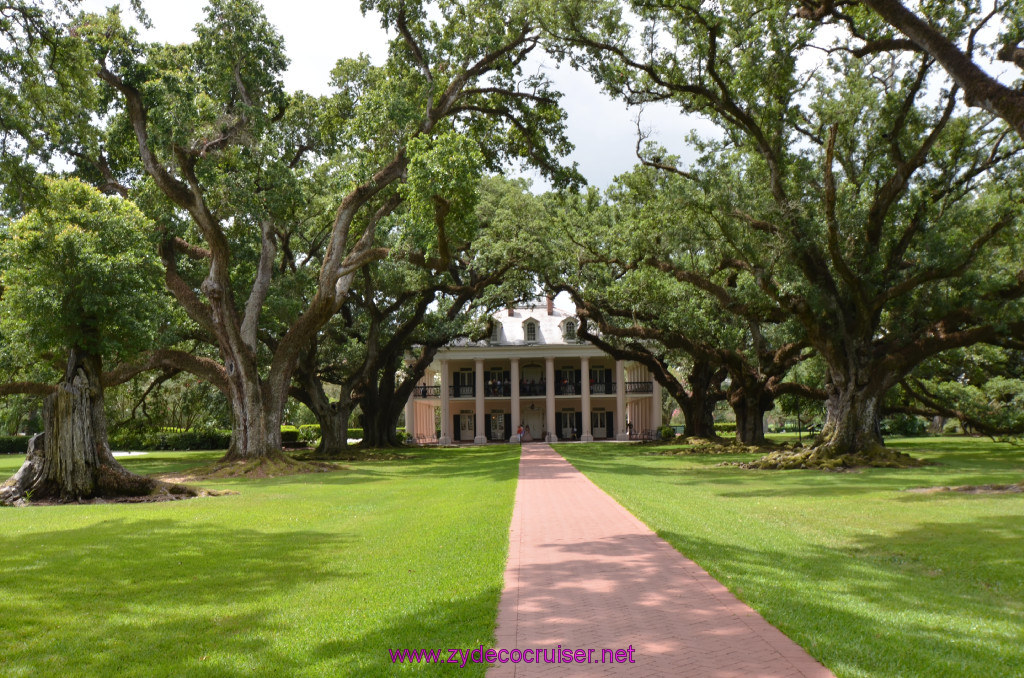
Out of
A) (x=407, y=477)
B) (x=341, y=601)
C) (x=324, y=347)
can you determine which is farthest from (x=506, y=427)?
(x=341, y=601)

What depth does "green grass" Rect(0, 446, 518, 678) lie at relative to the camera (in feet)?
16.5

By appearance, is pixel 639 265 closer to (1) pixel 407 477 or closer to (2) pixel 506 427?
(1) pixel 407 477

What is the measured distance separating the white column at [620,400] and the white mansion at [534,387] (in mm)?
63

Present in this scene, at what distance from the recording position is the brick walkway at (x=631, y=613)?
180 inches

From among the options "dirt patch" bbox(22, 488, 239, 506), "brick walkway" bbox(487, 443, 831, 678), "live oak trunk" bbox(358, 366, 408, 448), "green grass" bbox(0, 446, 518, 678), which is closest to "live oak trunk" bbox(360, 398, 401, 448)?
"live oak trunk" bbox(358, 366, 408, 448)

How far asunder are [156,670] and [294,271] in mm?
27029

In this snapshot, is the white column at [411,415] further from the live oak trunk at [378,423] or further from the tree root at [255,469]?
the tree root at [255,469]

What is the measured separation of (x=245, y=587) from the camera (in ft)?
23.5

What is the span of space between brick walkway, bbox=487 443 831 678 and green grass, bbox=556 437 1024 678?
0.87 feet

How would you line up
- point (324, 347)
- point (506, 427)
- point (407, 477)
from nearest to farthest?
point (407, 477), point (324, 347), point (506, 427)

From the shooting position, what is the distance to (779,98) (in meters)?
19.5

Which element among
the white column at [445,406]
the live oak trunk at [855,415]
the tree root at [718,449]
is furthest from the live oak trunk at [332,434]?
the live oak trunk at [855,415]

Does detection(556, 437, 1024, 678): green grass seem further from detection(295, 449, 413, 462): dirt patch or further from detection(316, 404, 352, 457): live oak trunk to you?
detection(316, 404, 352, 457): live oak trunk

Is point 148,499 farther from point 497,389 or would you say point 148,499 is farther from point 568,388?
point 568,388
